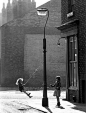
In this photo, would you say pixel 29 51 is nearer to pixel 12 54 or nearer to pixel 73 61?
pixel 12 54

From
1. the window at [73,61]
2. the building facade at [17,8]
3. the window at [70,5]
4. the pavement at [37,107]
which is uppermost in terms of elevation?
the building facade at [17,8]

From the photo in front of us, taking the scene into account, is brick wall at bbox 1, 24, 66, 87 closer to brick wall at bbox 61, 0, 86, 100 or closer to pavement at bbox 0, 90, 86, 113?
pavement at bbox 0, 90, 86, 113

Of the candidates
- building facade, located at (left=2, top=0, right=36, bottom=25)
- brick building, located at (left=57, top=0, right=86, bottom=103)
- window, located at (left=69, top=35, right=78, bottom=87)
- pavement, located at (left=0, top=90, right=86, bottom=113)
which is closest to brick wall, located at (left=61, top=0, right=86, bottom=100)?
brick building, located at (left=57, top=0, right=86, bottom=103)

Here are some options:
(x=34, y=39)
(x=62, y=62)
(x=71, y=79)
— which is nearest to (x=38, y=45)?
(x=34, y=39)

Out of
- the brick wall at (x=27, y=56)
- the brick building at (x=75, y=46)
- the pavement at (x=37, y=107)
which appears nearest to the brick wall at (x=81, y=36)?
the brick building at (x=75, y=46)

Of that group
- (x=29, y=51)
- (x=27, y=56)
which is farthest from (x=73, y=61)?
(x=27, y=56)

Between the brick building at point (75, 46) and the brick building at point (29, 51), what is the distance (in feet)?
77.9

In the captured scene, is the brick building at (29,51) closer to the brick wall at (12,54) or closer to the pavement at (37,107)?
the brick wall at (12,54)

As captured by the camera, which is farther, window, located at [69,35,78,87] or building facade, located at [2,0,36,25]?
building facade, located at [2,0,36,25]

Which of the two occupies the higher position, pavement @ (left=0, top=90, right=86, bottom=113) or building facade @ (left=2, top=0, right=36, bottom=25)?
building facade @ (left=2, top=0, right=36, bottom=25)

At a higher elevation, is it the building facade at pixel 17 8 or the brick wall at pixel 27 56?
the building facade at pixel 17 8

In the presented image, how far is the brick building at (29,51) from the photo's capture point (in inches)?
1908

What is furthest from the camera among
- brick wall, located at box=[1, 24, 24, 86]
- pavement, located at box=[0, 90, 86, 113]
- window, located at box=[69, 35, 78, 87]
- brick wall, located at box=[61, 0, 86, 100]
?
brick wall, located at box=[1, 24, 24, 86]

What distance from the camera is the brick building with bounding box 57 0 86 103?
21844 mm
